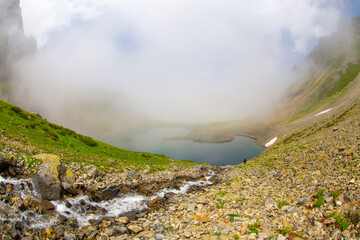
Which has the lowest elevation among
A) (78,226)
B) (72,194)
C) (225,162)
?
(225,162)

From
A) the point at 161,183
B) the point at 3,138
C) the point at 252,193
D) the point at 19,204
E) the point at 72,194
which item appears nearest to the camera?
the point at 19,204

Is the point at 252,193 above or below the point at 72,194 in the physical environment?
below

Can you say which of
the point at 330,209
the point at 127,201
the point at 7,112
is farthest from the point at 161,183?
the point at 7,112

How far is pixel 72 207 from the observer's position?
21797 mm

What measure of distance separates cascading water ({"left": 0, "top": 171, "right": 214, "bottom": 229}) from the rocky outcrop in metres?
0.69

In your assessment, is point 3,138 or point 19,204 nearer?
point 19,204

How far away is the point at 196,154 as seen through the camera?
623 ft

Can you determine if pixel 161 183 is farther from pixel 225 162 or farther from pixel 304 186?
pixel 225 162

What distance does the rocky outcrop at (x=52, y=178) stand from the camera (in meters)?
21.6

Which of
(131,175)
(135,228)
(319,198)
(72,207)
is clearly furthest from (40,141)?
(319,198)

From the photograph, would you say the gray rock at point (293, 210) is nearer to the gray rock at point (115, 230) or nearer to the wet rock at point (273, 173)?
the gray rock at point (115, 230)

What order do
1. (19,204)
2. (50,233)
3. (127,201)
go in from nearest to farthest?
1. (50,233)
2. (19,204)
3. (127,201)

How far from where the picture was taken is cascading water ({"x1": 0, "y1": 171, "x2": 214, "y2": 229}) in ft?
56.9

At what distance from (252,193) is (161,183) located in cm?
1549
